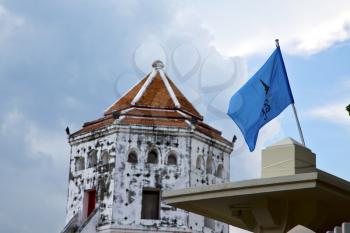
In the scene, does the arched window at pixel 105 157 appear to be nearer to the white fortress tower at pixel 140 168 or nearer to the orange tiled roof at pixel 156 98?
the white fortress tower at pixel 140 168

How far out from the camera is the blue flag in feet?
44.6

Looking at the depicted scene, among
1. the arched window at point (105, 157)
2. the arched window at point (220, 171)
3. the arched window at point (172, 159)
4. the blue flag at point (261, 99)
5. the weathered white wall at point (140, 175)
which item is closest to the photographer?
the blue flag at point (261, 99)

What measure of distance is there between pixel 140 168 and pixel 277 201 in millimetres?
16490

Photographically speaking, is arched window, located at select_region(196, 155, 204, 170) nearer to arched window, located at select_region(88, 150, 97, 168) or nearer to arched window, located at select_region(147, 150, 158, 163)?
arched window, located at select_region(147, 150, 158, 163)

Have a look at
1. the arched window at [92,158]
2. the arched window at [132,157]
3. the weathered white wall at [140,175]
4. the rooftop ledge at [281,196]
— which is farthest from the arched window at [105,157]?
the rooftop ledge at [281,196]

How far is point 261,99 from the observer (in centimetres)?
1377

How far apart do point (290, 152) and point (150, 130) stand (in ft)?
54.7

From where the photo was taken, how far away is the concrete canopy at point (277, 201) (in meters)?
10.8

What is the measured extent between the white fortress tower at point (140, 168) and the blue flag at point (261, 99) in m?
14.1

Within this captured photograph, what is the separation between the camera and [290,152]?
38.2 feet

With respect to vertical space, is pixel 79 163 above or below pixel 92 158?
below

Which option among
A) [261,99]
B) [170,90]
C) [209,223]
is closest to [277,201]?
[261,99]

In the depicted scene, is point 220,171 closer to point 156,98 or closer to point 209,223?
point 209,223

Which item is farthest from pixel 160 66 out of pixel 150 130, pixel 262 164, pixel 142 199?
pixel 262 164
